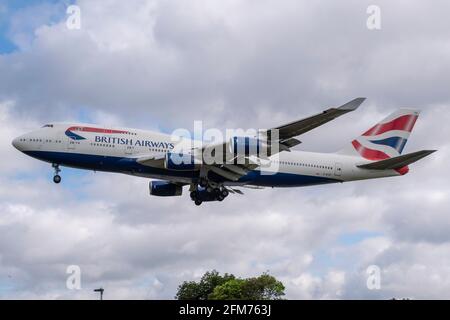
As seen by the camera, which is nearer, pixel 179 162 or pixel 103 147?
pixel 179 162

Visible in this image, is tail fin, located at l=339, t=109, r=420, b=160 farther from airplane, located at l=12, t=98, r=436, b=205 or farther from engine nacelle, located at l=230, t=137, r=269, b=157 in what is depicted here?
engine nacelle, located at l=230, t=137, r=269, b=157

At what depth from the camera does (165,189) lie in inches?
2260

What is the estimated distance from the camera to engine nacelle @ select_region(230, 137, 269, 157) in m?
46.0

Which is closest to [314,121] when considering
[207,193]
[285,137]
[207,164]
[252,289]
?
[285,137]

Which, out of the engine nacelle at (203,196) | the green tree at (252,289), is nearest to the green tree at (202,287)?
the green tree at (252,289)

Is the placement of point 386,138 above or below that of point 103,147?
above

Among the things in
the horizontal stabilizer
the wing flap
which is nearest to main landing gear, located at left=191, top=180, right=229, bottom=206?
the wing flap

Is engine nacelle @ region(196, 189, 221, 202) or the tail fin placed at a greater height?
the tail fin

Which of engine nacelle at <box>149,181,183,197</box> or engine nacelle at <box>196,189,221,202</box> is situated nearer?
engine nacelle at <box>196,189,221,202</box>

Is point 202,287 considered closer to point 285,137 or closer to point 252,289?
point 252,289

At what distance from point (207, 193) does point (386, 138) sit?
50.5 ft

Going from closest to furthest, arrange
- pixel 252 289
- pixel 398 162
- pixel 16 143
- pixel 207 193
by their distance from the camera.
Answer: pixel 16 143
pixel 398 162
pixel 207 193
pixel 252 289

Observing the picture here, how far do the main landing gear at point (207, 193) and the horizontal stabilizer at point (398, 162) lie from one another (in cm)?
1020
